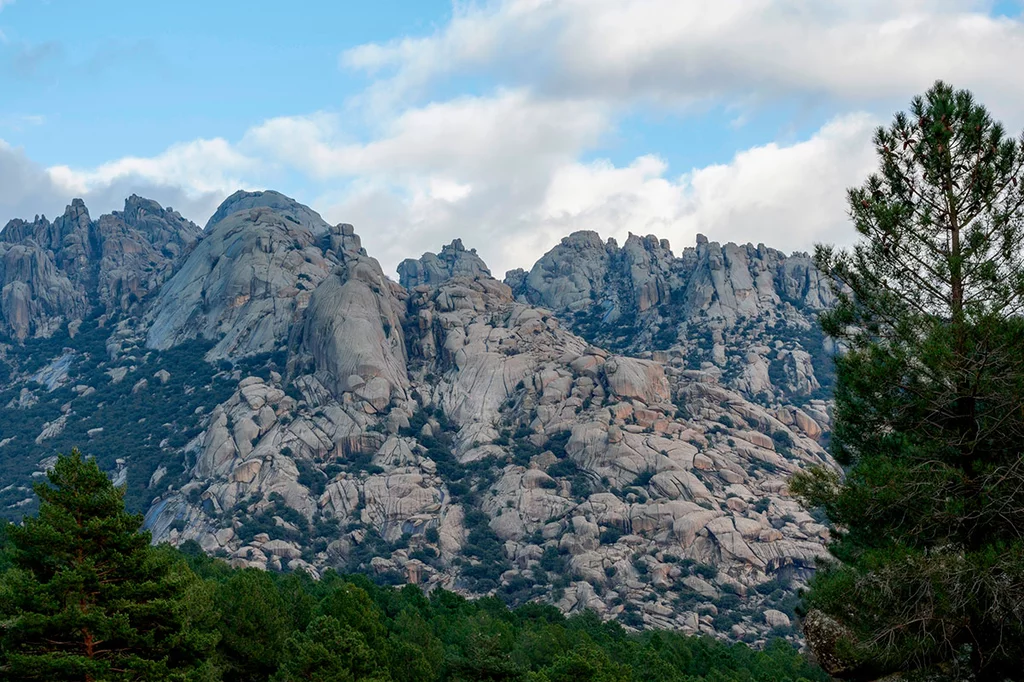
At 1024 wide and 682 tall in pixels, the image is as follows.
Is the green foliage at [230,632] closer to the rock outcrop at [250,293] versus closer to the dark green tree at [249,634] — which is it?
the dark green tree at [249,634]

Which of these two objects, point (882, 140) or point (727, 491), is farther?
point (727, 491)

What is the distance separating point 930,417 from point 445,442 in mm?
133972

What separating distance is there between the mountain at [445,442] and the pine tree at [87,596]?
78965 millimetres

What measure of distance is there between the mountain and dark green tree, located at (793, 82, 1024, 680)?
77664 millimetres

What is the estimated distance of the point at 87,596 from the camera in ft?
104

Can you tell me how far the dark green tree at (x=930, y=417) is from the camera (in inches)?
870

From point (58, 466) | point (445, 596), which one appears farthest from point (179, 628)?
point (445, 596)

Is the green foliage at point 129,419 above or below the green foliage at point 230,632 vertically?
above

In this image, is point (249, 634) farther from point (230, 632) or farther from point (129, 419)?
point (129, 419)

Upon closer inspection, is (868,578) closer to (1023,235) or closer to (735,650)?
(1023,235)

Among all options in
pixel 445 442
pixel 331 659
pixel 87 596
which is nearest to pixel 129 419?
pixel 445 442

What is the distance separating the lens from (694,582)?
4670 inches

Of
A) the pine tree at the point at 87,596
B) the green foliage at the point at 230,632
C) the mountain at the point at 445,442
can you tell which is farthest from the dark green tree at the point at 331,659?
the mountain at the point at 445,442

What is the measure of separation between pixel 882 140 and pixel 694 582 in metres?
99.8
